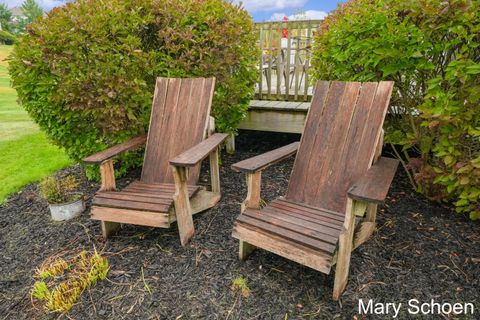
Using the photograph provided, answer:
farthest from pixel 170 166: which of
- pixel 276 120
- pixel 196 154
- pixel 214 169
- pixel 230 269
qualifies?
pixel 276 120

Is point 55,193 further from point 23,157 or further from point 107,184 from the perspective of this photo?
point 23,157

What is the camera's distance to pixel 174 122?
9.64 ft

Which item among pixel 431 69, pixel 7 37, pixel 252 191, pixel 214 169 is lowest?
pixel 214 169

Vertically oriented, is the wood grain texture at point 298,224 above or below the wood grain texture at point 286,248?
above

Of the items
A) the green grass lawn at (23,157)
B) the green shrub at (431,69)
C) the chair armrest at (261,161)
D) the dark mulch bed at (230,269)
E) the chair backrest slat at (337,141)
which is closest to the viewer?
the dark mulch bed at (230,269)

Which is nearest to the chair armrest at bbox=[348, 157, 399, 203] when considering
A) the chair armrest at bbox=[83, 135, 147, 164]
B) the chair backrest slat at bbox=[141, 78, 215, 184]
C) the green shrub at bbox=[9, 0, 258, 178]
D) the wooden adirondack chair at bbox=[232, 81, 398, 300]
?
the wooden adirondack chair at bbox=[232, 81, 398, 300]

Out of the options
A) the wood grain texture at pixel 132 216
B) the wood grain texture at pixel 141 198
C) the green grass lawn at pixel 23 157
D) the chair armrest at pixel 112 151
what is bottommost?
the green grass lawn at pixel 23 157

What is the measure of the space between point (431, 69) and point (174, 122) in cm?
205

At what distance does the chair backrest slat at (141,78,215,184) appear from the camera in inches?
111

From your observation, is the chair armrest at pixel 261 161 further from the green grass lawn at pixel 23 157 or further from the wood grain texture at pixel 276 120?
the green grass lawn at pixel 23 157

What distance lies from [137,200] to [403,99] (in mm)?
2224

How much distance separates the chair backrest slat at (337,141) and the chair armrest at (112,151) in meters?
1.31

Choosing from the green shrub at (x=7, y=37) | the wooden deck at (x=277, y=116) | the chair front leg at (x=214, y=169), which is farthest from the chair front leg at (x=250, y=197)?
the green shrub at (x=7, y=37)

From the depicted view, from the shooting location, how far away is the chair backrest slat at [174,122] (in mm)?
2828
